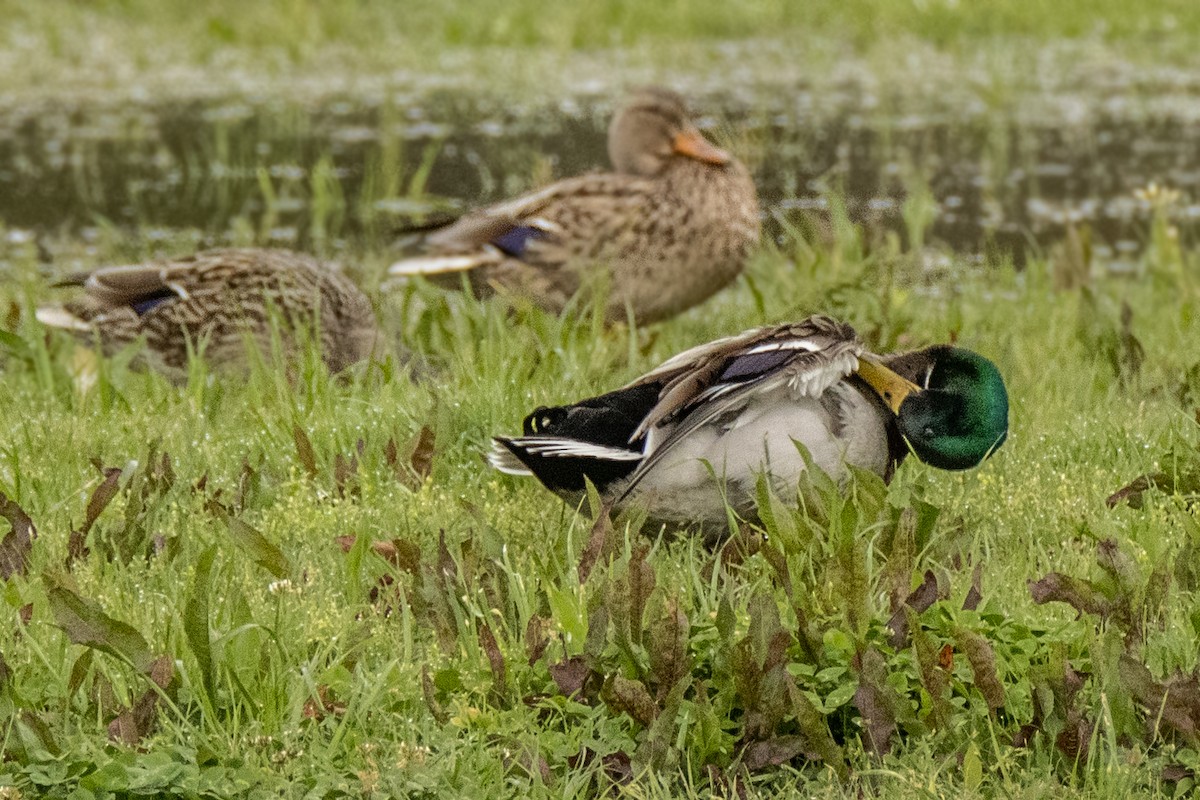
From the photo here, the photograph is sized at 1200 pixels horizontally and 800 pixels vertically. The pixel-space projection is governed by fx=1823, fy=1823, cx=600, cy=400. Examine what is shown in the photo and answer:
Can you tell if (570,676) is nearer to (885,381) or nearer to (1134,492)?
(885,381)

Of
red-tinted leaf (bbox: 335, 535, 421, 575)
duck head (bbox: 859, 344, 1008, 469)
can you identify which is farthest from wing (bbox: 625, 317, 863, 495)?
red-tinted leaf (bbox: 335, 535, 421, 575)

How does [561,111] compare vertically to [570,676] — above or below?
below

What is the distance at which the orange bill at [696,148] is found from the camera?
680 cm

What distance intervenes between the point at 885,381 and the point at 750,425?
373 millimetres

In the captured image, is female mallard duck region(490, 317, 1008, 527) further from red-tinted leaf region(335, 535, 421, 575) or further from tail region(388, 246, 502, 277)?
tail region(388, 246, 502, 277)

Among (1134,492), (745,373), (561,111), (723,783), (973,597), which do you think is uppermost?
(745,373)

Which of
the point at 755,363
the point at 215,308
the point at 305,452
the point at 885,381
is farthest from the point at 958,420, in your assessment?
the point at 215,308

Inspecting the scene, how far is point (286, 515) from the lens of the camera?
4.24 m

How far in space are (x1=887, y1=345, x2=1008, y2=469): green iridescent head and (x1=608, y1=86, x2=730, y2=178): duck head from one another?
282 cm

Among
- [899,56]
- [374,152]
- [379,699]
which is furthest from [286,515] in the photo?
[899,56]

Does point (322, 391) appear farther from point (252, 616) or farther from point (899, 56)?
point (899, 56)

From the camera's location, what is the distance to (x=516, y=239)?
21.7 feet

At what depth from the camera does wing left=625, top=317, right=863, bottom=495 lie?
3930 mm

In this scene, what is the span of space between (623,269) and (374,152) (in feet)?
15.3
